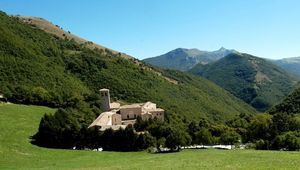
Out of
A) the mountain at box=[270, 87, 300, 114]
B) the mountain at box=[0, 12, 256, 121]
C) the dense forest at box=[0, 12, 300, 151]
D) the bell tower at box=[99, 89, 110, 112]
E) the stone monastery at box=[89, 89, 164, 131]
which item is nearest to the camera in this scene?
the dense forest at box=[0, 12, 300, 151]

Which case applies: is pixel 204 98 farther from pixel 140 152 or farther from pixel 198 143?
pixel 140 152

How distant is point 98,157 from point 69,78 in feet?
309

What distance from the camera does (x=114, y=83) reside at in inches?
6535

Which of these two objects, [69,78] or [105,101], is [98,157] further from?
[69,78]

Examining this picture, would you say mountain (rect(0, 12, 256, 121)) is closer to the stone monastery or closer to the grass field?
the stone monastery

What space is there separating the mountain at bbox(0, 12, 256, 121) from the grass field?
31.2 m

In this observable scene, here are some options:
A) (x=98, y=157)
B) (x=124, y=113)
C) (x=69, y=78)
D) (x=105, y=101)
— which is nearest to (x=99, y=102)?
(x=105, y=101)

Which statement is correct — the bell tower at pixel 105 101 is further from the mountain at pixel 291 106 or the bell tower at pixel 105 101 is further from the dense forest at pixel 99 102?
the mountain at pixel 291 106

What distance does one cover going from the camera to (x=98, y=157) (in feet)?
206

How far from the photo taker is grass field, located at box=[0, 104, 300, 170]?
1807 inches

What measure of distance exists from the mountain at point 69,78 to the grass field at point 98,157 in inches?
1229

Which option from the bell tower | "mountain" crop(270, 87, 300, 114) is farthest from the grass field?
"mountain" crop(270, 87, 300, 114)

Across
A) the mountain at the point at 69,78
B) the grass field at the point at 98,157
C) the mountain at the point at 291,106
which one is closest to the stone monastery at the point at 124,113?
the mountain at the point at 69,78

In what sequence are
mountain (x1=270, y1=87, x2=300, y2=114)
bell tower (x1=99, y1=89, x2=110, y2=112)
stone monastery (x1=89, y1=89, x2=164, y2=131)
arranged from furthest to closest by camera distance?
mountain (x1=270, y1=87, x2=300, y2=114) < bell tower (x1=99, y1=89, x2=110, y2=112) < stone monastery (x1=89, y1=89, x2=164, y2=131)
